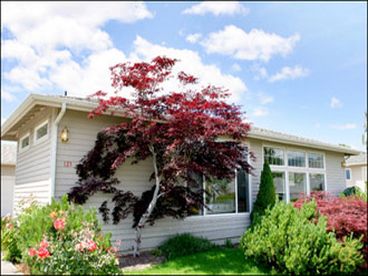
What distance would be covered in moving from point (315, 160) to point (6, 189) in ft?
50.4

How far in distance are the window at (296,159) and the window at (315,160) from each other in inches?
21.6

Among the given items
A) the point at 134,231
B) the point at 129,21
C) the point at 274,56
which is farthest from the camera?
the point at 274,56

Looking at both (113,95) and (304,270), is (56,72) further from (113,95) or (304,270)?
(304,270)

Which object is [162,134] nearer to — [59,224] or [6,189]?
[59,224]

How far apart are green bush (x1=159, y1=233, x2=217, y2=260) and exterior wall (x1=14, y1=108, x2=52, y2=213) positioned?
3006mm

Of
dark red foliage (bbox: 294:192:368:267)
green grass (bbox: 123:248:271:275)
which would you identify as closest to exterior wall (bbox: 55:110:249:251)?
green grass (bbox: 123:248:271:275)

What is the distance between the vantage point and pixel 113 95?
7125mm

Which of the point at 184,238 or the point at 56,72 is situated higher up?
the point at 56,72

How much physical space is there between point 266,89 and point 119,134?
9035 millimetres

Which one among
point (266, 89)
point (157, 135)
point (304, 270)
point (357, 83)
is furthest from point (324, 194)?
point (357, 83)

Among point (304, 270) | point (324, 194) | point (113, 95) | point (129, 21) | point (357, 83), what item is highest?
point (357, 83)

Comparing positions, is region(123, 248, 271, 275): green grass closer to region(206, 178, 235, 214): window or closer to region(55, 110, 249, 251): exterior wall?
region(55, 110, 249, 251): exterior wall

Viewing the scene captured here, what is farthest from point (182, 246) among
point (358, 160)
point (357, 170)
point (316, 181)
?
point (357, 170)

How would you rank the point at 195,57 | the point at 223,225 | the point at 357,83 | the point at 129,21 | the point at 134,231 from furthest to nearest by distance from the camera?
the point at 357,83, the point at 195,57, the point at 223,225, the point at 129,21, the point at 134,231
